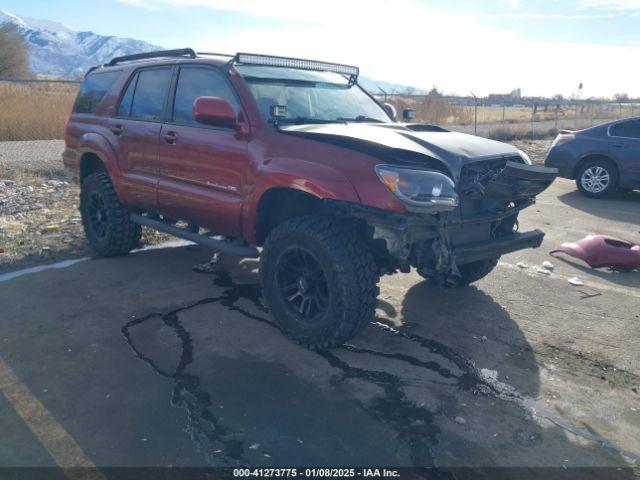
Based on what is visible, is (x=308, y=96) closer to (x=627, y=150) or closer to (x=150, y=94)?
(x=150, y=94)

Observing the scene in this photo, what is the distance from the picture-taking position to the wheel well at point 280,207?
4277mm

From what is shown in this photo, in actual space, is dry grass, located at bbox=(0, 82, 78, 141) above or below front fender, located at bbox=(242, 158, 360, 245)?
above

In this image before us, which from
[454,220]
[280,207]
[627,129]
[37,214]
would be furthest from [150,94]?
[627,129]

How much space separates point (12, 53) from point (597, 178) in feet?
138

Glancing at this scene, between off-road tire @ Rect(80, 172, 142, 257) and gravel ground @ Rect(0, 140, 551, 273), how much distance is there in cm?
34

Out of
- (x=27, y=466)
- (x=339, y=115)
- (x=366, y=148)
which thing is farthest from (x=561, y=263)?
(x=27, y=466)

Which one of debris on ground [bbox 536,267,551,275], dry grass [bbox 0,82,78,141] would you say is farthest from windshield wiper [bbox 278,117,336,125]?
dry grass [bbox 0,82,78,141]

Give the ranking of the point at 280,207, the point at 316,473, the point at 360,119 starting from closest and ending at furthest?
1. the point at 316,473
2. the point at 280,207
3. the point at 360,119

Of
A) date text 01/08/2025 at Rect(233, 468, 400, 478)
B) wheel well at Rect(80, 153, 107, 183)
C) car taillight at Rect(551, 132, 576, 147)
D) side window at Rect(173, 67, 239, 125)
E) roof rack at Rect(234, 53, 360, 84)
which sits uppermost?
roof rack at Rect(234, 53, 360, 84)

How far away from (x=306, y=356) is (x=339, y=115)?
83.2 inches

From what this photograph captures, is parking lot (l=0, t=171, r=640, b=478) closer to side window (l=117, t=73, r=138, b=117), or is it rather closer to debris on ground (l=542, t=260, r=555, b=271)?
debris on ground (l=542, t=260, r=555, b=271)

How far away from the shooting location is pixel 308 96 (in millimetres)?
4820

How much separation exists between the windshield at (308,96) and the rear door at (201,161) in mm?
233

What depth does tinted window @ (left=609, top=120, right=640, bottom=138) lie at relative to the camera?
991cm
